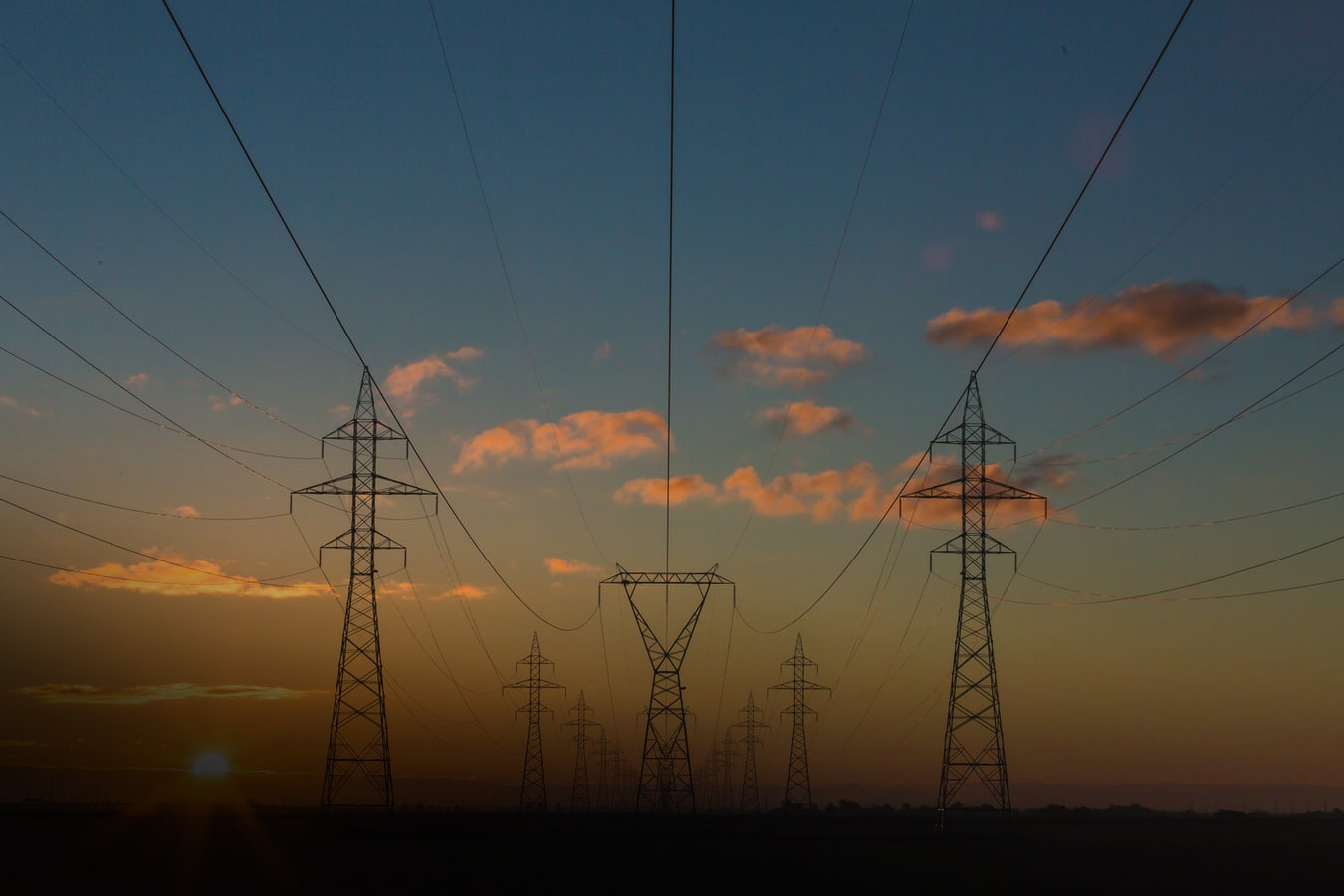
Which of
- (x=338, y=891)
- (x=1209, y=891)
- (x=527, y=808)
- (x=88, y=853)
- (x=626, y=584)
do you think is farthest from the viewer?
(x=527, y=808)

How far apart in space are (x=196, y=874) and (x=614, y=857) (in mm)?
19793

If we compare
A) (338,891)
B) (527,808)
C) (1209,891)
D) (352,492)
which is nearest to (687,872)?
(338,891)

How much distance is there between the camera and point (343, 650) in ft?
199

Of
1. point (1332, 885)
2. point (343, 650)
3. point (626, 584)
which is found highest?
point (626, 584)

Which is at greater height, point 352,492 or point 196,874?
point 352,492

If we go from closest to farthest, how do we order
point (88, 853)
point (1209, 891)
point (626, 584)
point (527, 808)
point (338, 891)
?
1. point (338, 891)
2. point (1209, 891)
3. point (88, 853)
4. point (626, 584)
5. point (527, 808)

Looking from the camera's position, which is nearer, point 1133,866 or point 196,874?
point 196,874

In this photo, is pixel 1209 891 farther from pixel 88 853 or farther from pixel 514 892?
pixel 88 853

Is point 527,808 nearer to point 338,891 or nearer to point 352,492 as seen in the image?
point 352,492

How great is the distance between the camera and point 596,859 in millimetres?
58500

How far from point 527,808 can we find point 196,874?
374 ft

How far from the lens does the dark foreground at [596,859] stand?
45.8 metres

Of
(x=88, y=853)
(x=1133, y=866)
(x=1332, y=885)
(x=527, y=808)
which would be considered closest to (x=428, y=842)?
(x=88, y=853)

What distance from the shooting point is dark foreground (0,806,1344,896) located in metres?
45.8
